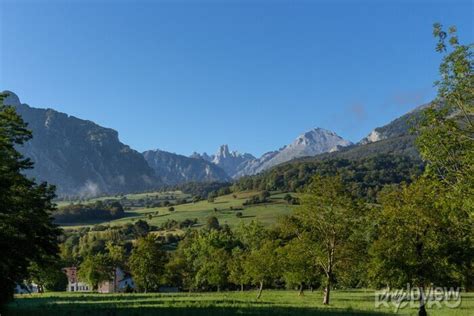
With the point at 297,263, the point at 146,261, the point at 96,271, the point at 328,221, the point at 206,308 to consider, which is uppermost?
the point at 328,221

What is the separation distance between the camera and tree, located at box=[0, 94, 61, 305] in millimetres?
26828

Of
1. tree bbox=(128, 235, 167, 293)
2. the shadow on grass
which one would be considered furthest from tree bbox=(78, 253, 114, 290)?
the shadow on grass

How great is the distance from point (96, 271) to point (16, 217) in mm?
95251

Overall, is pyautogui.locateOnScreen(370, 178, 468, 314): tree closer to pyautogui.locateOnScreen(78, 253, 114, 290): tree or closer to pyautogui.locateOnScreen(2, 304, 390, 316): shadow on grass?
pyautogui.locateOnScreen(2, 304, 390, 316): shadow on grass

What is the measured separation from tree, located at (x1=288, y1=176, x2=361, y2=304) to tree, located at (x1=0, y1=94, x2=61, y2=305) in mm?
26291

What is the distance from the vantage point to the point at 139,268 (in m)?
88.6

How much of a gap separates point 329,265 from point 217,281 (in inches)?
2026

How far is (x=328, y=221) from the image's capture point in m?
49.8

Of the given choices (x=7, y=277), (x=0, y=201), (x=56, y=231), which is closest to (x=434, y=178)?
(x=0, y=201)

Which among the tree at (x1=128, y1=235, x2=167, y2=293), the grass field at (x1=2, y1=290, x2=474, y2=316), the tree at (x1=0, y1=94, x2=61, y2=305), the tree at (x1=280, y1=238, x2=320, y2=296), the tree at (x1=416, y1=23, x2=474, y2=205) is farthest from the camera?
the tree at (x1=128, y1=235, x2=167, y2=293)

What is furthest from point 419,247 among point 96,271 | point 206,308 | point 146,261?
point 96,271

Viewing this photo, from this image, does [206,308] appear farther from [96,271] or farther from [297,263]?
[96,271]

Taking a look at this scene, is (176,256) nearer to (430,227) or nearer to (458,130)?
(430,227)

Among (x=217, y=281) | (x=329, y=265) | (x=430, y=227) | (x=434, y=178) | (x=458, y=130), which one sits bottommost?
(x=217, y=281)
